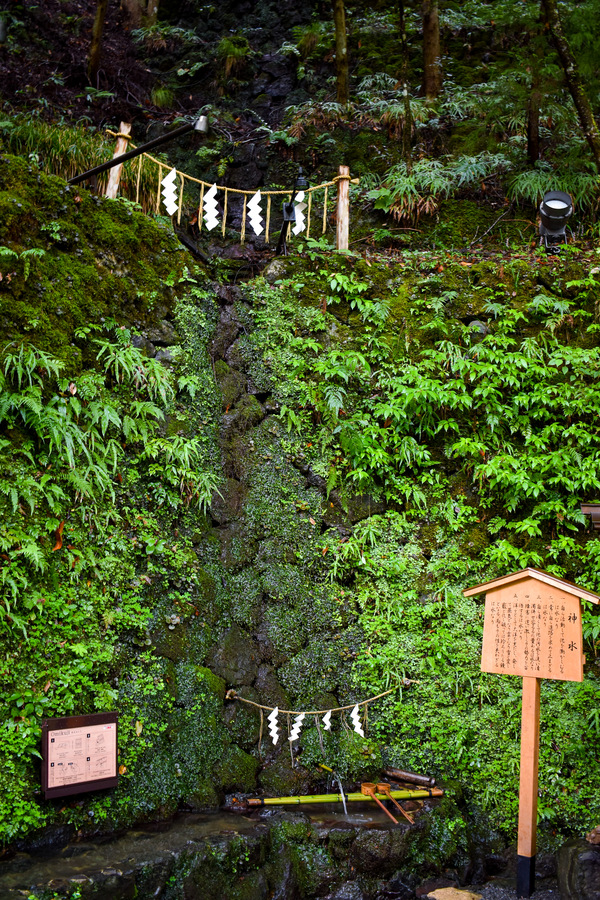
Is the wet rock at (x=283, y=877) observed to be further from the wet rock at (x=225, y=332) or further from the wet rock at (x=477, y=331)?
the wet rock at (x=477, y=331)

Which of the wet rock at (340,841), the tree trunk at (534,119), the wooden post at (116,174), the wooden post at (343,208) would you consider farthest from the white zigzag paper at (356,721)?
the tree trunk at (534,119)

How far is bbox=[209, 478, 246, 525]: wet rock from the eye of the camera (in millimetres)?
7525

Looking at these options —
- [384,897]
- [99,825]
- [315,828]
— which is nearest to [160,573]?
[99,825]

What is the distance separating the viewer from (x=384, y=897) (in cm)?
533

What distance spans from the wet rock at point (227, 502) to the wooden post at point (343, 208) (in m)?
4.46

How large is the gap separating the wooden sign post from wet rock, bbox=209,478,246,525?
11.3 feet

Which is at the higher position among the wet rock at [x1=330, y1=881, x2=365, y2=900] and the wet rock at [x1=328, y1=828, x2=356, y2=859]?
the wet rock at [x1=328, y1=828, x2=356, y2=859]

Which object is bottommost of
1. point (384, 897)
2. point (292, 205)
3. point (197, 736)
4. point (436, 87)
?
point (384, 897)

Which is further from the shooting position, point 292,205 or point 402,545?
point 292,205

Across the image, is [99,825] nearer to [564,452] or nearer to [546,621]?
[546,621]

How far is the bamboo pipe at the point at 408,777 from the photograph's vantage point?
6.25 meters

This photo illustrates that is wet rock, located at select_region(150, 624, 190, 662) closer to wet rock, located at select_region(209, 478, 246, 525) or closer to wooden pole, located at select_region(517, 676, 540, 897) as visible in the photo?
wet rock, located at select_region(209, 478, 246, 525)

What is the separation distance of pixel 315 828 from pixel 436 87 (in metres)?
15.4

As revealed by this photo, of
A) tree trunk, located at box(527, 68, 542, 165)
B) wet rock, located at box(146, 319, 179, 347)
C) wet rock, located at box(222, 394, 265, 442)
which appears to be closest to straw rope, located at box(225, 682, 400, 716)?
wet rock, located at box(222, 394, 265, 442)
